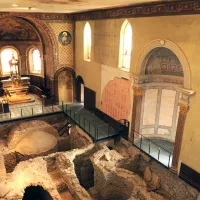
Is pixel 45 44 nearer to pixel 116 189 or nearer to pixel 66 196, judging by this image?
pixel 66 196

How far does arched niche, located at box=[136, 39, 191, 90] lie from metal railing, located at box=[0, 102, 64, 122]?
7.72 meters

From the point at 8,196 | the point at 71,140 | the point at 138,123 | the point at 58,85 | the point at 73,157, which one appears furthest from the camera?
the point at 58,85

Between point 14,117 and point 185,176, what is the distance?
11.9 meters

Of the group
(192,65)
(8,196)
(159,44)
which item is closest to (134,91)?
(159,44)

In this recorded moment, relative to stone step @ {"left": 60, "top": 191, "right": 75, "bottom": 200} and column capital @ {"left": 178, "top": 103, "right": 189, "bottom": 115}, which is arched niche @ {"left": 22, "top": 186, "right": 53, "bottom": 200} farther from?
column capital @ {"left": 178, "top": 103, "right": 189, "bottom": 115}

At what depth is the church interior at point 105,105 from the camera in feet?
32.2

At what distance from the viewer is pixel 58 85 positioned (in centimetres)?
1933

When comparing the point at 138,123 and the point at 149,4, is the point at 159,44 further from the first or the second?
the point at 138,123

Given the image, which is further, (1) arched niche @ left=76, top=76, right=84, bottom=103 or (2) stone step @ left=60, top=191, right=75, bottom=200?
(1) arched niche @ left=76, top=76, right=84, bottom=103

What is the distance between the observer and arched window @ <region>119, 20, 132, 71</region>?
42.3 ft

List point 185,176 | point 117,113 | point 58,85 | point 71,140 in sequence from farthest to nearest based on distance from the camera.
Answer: point 58,85 → point 71,140 → point 117,113 → point 185,176

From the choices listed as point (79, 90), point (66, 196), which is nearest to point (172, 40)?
point (66, 196)

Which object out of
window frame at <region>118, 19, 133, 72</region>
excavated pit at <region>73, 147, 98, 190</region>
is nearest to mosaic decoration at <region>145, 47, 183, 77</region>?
window frame at <region>118, 19, 133, 72</region>

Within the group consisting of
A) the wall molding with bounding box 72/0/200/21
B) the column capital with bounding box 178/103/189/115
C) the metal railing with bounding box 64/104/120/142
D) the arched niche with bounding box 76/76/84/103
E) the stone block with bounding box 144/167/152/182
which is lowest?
the stone block with bounding box 144/167/152/182
